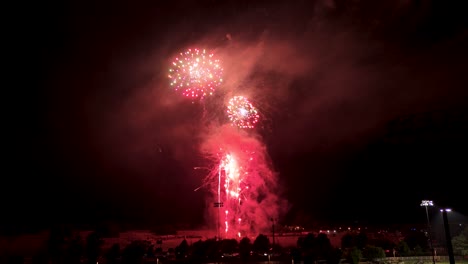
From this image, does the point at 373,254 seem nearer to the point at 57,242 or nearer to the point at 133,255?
the point at 133,255

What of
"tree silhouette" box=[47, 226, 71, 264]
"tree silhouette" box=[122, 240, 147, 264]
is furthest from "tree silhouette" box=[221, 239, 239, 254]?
"tree silhouette" box=[47, 226, 71, 264]

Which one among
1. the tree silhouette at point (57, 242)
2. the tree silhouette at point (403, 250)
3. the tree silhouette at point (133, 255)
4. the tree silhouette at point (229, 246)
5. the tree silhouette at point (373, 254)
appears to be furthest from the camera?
the tree silhouette at point (229, 246)

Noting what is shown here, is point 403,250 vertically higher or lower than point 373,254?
lower

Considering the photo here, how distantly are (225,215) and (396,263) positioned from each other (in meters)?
15.9

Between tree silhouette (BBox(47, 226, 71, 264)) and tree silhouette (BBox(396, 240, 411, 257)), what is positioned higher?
tree silhouette (BBox(47, 226, 71, 264))

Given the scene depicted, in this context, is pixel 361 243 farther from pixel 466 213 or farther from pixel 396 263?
pixel 466 213

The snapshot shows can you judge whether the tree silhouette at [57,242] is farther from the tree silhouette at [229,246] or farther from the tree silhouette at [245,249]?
the tree silhouette at [245,249]

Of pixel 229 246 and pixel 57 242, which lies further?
pixel 57 242

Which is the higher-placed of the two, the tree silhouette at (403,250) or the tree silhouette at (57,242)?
the tree silhouette at (57,242)

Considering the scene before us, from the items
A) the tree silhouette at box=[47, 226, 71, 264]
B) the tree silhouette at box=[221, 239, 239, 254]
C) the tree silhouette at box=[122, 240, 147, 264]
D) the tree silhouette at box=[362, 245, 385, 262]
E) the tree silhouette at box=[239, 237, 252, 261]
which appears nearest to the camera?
the tree silhouette at box=[122, 240, 147, 264]

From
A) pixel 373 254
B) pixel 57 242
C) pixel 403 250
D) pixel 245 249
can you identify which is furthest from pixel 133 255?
pixel 403 250

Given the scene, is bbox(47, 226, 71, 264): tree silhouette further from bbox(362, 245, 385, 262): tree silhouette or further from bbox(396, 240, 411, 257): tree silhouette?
bbox(396, 240, 411, 257): tree silhouette

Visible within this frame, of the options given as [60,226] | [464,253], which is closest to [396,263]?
[464,253]

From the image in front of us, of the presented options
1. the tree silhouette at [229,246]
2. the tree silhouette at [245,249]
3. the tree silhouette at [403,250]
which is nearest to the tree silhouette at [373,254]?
the tree silhouette at [403,250]
